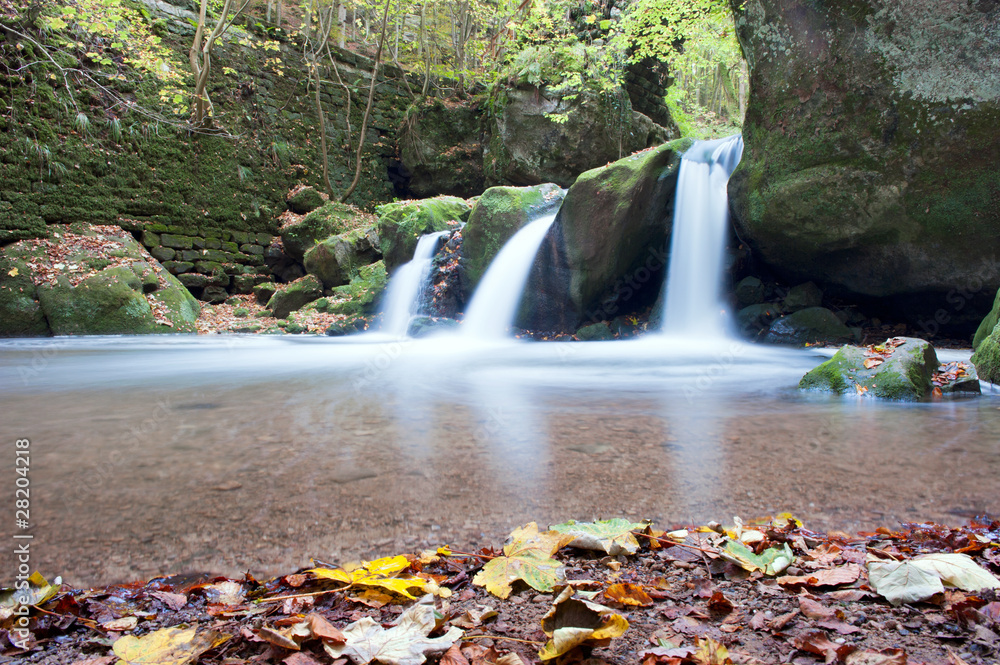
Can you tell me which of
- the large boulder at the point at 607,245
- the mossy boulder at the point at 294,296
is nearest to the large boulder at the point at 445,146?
the mossy boulder at the point at 294,296

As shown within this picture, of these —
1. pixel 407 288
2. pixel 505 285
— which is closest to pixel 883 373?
pixel 505 285

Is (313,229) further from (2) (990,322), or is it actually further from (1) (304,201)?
(2) (990,322)

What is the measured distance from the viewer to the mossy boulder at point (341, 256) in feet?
38.4

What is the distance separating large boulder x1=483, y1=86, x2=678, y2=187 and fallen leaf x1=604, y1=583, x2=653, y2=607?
13.3 m

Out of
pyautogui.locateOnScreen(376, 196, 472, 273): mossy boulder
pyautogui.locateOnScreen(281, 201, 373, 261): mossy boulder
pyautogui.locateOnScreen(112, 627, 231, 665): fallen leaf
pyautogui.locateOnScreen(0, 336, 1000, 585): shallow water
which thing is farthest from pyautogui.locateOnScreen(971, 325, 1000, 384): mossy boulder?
pyautogui.locateOnScreen(281, 201, 373, 261): mossy boulder

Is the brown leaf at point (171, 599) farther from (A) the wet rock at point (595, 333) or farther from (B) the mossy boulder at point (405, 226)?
(B) the mossy boulder at point (405, 226)

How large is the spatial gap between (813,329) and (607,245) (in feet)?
9.97

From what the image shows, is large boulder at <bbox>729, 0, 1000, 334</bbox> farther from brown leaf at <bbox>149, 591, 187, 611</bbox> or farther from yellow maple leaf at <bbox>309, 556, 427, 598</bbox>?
brown leaf at <bbox>149, 591, 187, 611</bbox>

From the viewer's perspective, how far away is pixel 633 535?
4.66 feet

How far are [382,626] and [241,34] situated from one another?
53.7 feet

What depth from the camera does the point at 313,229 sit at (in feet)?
42.9

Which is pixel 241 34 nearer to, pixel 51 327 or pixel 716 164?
pixel 51 327

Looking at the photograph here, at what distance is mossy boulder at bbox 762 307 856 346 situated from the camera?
7164 millimetres

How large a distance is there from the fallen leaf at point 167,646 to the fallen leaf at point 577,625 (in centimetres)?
60
